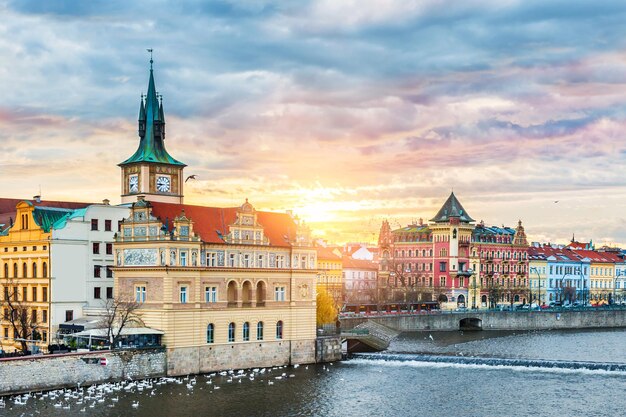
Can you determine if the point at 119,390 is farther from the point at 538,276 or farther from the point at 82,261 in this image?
the point at 538,276

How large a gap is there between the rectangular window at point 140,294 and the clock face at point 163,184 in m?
30.0

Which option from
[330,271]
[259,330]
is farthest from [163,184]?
[330,271]

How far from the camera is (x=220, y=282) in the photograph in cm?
8638

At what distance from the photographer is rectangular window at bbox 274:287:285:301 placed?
302 feet

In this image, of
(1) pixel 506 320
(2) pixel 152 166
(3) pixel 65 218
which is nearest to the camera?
(3) pixel 65 218

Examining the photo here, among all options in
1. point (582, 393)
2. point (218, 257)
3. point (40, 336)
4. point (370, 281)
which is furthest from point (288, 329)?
point (370, 281)

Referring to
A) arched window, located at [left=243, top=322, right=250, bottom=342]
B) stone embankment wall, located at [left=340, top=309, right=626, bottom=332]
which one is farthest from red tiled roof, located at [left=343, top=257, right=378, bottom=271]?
arched window, located at [left=243, top=322, right=250, bottom=342]

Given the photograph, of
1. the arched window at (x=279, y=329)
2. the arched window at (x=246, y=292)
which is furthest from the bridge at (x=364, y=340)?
the arched window at (x=246, y=292)

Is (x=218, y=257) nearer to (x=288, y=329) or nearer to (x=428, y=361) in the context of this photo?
(x=288, y=329)

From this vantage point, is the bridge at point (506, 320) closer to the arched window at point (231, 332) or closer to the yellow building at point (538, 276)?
the yellow building at point (538, 276)

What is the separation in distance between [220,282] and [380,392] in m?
18.1

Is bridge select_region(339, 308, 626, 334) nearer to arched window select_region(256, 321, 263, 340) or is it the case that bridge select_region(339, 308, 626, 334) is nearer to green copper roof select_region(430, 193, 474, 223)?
green copper roof select_region(430, 193, 474, 223)

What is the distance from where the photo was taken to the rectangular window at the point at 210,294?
8506 cm

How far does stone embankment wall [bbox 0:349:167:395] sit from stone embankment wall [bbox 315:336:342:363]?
1894 centimetres
